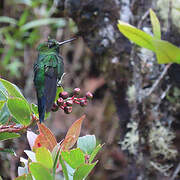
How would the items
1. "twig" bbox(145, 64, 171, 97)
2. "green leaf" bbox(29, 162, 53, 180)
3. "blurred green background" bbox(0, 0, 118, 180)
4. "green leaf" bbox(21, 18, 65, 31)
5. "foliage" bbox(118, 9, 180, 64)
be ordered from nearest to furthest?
"green leaf" bbox(29, 162, 53, 180), "foliage" bbox(118, 9, 180, 64), "twig" bbox(145, 64, 171, 97), "green leaf" bbox(21, 18, 65, 31), "blurred green background" bbox(0, 0, 118, 180)

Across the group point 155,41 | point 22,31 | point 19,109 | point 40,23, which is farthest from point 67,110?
point 22,31

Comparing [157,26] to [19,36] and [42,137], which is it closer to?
[42,137]

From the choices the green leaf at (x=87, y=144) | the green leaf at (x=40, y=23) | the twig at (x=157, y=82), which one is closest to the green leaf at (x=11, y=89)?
A: the green leaf at (x=87, y=144)

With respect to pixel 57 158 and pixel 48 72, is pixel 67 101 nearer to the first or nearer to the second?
pixel 57 158

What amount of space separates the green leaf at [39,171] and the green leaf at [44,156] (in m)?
0.01

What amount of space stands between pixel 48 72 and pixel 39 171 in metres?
0.62

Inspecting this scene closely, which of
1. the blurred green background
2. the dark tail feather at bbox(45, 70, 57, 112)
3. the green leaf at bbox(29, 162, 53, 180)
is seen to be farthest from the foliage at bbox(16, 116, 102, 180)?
the blurred green background

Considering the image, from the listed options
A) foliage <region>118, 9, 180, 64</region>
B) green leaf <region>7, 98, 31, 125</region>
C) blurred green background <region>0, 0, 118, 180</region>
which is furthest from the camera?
blurred green background <region>0, 0, 118, 180</region>

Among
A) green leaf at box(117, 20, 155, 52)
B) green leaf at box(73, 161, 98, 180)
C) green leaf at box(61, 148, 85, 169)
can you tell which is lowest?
green leaf at box(73, 161, 98, 180)

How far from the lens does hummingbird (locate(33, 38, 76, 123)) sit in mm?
1174

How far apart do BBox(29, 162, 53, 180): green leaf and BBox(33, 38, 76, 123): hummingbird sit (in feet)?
1.04

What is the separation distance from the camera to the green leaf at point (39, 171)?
0.76m

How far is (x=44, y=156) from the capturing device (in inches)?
30.7

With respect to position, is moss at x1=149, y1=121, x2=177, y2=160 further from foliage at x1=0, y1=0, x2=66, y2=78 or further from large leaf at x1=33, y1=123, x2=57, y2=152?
foliage at x1=0, y1=0, x2=66, y2=78
